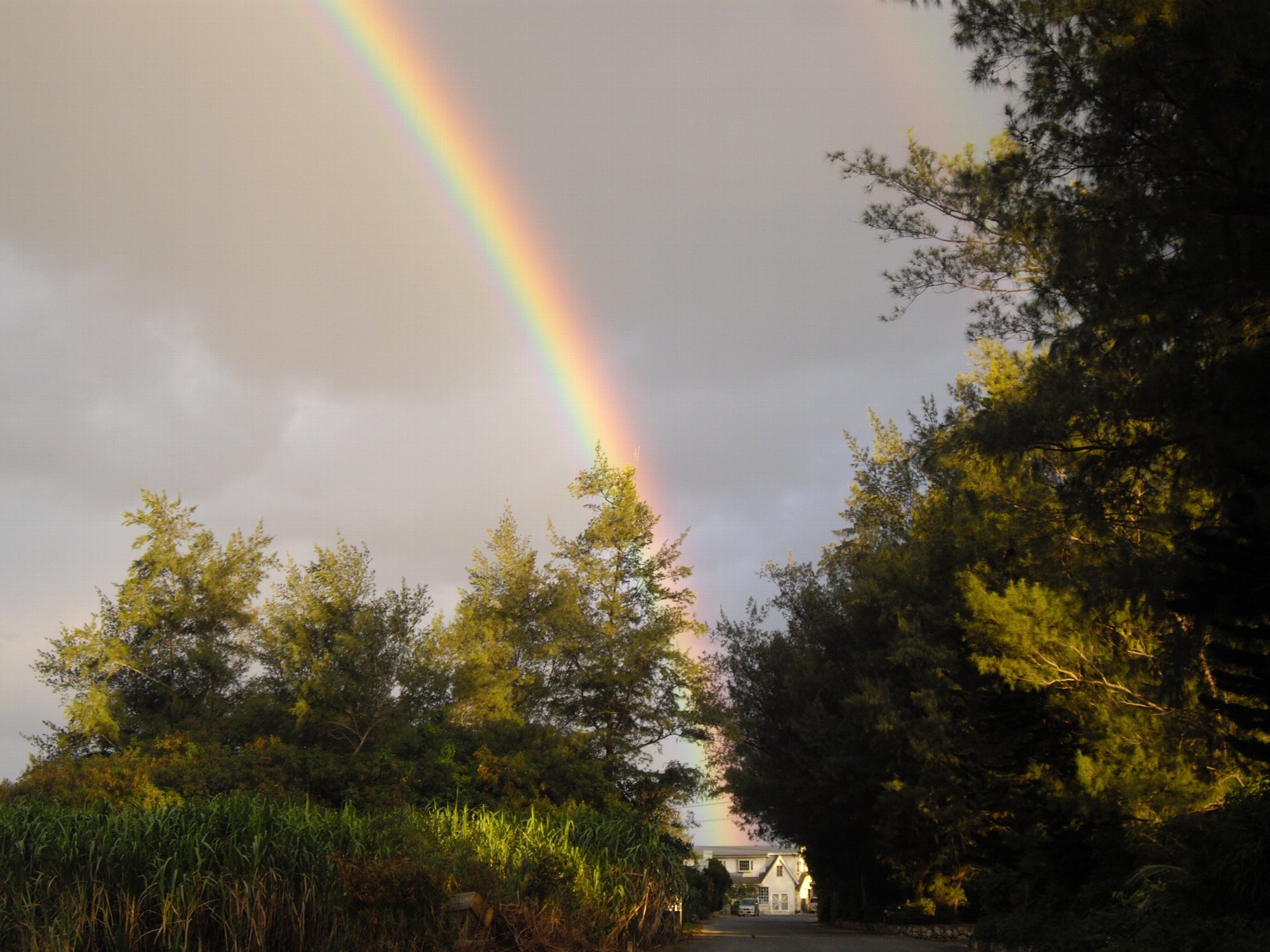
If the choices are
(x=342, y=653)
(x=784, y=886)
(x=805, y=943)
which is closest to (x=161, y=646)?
(x=342, y=653)

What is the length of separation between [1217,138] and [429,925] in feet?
40.0

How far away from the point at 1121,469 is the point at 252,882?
11057 mm

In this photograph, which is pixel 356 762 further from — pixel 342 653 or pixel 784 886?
pixel 784 886

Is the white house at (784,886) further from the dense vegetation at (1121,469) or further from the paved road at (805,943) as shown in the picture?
the dense vegetation at (1121,469)

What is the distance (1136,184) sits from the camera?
9.82 m

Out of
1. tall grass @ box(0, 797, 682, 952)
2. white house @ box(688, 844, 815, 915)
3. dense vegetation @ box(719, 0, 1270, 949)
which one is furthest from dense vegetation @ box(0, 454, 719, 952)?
white house @ box(688, 844, 815, 915)

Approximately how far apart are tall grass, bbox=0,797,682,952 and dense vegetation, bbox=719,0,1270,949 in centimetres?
778

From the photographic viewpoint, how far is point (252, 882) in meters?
11.6

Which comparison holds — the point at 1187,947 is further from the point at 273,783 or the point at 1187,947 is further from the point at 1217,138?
the point at 273,783

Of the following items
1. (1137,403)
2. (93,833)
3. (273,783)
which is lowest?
(93,833)

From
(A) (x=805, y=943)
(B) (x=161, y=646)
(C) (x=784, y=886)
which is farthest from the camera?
(C) (x=784, y=886)

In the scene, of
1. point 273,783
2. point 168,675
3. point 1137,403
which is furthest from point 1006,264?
point 168,675

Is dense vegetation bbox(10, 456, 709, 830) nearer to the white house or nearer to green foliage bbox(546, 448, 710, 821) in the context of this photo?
green foliage bbox(546, 448, 710, 821)

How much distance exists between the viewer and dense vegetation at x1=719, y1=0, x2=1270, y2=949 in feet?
29.9
